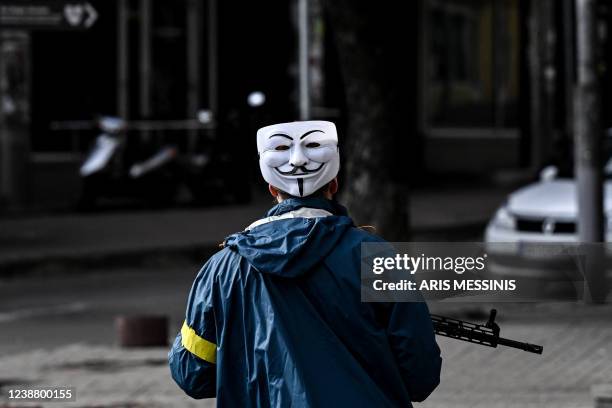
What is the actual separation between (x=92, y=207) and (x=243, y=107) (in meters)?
3.70

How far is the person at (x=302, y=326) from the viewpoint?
368 cm

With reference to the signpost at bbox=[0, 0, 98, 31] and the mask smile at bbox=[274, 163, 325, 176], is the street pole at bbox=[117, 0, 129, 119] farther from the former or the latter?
the mask smile at bbox=[274, 163, 325, 176]

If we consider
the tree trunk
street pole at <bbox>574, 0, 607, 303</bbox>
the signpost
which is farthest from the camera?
the tree trunk

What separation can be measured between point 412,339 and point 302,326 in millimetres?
260

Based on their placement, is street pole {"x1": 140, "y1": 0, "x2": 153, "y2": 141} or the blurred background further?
street pole {"x1": 140, "y1": 0, "x2": 153, "y2": 141}

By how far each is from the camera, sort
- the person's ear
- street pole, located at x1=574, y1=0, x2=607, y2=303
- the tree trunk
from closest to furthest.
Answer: the person's ear, street pole, located at x1=574, y1=0, x2=607, y2=303, the tree trunk

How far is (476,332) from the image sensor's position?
411 centimetres

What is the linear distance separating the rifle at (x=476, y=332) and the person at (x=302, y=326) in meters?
0.34

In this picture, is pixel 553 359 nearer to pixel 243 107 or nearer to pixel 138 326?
pixel 138 326

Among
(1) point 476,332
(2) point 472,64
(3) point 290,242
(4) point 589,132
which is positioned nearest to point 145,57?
(2) point 472,64

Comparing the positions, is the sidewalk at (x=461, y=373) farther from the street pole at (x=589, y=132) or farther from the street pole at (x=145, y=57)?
the street pole at (x=145, y=57)

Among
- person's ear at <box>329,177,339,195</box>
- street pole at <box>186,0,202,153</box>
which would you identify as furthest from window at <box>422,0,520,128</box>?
person's ear at <box>329,177,339,195</box>

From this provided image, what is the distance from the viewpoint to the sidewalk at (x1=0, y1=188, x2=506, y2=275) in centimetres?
1439

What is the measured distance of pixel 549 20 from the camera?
20438 mm
